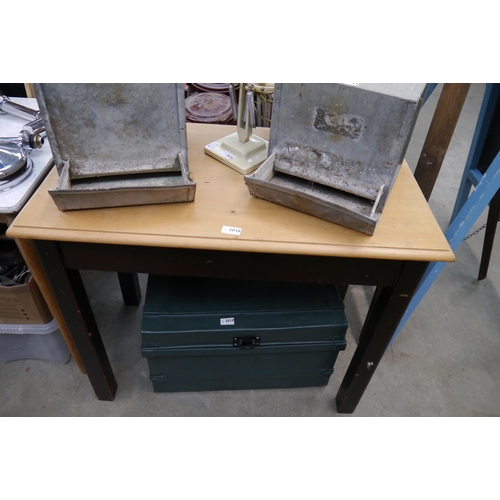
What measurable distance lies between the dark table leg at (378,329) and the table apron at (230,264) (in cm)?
4

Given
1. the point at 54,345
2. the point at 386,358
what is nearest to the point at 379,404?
the point at 386,358

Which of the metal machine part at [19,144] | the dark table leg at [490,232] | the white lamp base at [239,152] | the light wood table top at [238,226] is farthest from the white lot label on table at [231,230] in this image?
the dark table leg at [490,232]

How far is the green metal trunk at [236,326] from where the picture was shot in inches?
45.9

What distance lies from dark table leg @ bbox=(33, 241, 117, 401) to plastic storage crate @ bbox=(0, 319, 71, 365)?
0.22 m

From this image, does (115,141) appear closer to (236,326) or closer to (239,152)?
(239,152)

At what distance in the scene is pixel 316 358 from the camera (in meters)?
1.31

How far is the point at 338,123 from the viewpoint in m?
0.91

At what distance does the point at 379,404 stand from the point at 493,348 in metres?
0.61

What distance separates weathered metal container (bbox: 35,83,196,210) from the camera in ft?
2.88

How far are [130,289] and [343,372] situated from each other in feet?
3.17

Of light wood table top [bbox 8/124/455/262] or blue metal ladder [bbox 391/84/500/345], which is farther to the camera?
blue metal ladder [bbox 391/84/500/345]

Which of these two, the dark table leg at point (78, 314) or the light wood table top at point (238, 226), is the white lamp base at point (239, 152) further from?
the dark table leg at point (78, 314)

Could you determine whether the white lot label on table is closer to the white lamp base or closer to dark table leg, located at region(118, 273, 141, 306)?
the white lamp base

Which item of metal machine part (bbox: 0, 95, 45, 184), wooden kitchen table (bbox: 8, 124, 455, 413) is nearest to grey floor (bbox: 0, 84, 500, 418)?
wooden kitchen table (bbox: 8, 124, 455, 413)
